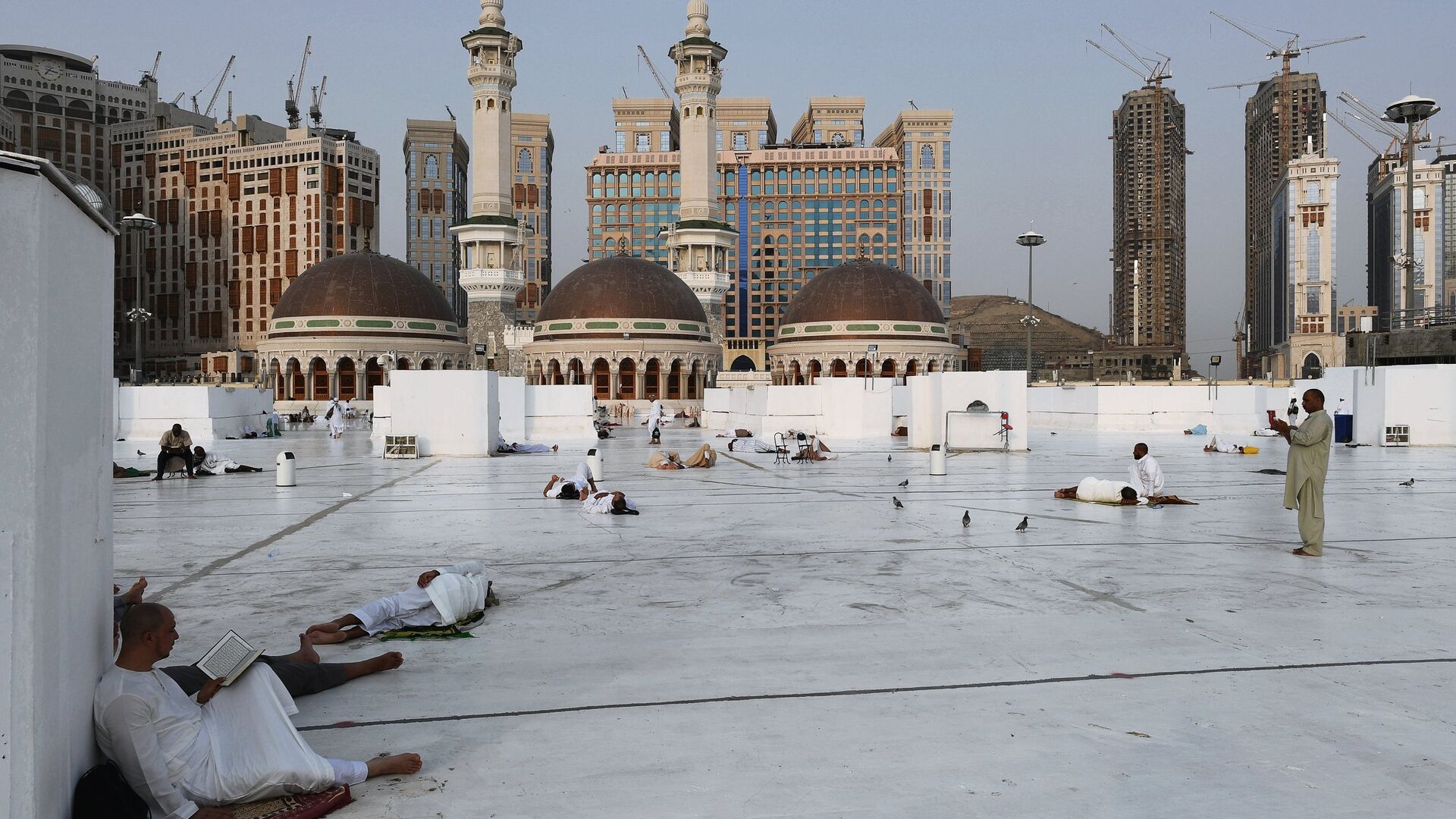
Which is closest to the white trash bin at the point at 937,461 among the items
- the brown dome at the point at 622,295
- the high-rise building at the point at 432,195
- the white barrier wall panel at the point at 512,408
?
the white barrier wall panel at the point at 512,408

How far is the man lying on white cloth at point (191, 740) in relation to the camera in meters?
4.18

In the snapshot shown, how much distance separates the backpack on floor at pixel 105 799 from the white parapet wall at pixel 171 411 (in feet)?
100

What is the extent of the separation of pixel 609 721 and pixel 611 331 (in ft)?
221

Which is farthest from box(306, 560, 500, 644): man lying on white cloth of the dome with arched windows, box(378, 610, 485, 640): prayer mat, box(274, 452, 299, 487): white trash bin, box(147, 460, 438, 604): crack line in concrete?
the dome with arched windows

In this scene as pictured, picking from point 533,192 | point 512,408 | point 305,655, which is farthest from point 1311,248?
point 305,655

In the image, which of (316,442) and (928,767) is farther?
(316,442)

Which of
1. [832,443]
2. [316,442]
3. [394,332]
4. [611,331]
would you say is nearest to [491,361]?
[394,332]

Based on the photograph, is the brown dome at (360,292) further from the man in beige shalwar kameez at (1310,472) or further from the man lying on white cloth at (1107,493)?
the man in beige shalwar kameez at (1310,472)

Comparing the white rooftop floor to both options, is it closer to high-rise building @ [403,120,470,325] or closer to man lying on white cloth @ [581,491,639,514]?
man lying on white cloth @ [581,491,639,514]

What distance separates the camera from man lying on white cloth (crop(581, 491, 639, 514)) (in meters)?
13.6

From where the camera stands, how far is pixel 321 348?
75.0m

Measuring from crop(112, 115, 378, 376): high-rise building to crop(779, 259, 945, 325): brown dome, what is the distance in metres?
69.6

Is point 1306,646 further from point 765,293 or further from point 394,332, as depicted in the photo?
point 765,293

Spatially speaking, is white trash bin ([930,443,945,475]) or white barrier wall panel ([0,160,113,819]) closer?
white barrier wall panel ([0,160,113,819])
